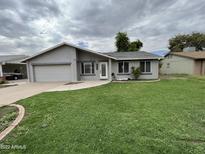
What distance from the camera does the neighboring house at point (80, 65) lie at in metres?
16.7

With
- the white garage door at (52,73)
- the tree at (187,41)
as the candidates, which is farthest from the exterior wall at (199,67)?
the tree at (187,41)

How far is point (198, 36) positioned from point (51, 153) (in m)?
53.4

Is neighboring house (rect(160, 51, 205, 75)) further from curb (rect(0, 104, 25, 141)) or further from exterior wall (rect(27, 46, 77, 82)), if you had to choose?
curb (rect(0, 104, 25, 141))

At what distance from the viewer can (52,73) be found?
17594 millimetres

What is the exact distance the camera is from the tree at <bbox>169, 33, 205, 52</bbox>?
44.4 metres

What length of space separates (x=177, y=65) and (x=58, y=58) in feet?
69.4

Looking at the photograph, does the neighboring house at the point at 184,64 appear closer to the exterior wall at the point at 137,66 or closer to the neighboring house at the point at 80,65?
the exterior wall at the point at 137,66

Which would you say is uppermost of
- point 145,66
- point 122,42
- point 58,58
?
point 122,42

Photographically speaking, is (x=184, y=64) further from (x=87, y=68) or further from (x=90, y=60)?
(x=87, y=68)

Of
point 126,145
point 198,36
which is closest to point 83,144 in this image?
point 126,145

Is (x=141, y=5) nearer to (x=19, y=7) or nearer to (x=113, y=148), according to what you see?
(x=19, y=7)

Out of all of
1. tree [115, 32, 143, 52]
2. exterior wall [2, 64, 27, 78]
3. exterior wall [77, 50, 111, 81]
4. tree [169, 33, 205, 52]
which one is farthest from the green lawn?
tree [169, 33, 205, 52]

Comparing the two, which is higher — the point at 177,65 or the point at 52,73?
the point at 177,65

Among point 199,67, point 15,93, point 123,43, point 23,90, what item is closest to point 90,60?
point 23,90
